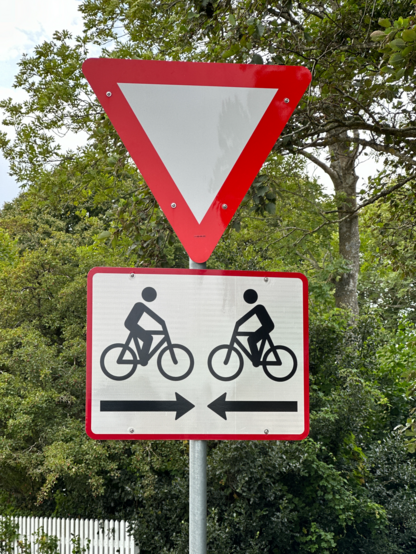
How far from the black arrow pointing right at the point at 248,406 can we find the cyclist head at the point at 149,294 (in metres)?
0.30

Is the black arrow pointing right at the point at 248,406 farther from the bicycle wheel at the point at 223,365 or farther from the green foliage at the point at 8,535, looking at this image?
the green foliage at the point at 8,535

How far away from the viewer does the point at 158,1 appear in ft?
15.0

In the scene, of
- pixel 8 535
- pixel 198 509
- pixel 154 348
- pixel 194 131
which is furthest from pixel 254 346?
pixel 8 535

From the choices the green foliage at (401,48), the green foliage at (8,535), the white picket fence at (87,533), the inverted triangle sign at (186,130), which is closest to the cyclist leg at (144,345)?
the inverted triangle sign at (186,130)

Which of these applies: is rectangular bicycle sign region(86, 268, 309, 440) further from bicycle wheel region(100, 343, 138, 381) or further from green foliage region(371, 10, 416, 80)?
green foliage region(371, 10, 416, 80)

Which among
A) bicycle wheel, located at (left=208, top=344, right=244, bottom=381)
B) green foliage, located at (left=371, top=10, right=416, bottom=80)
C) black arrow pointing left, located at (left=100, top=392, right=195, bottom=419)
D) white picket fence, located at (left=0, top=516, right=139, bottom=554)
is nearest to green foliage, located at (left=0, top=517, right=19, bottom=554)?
white picket fence, located at (left=0, top=516, right=139, bottom=554)

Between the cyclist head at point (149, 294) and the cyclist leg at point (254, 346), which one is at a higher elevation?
the cyclist head at point (149, 294)

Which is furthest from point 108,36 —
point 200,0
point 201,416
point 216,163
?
point 201,416

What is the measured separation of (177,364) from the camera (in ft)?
3.83

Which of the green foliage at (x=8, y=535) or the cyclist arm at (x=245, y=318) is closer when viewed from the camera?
the cyclist arm at (x=245, y=318)

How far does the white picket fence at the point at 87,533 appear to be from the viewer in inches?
248

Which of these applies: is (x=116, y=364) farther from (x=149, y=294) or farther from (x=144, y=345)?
(x=149, y=294)

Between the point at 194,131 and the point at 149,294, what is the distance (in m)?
0.46

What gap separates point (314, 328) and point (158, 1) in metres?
4.71
